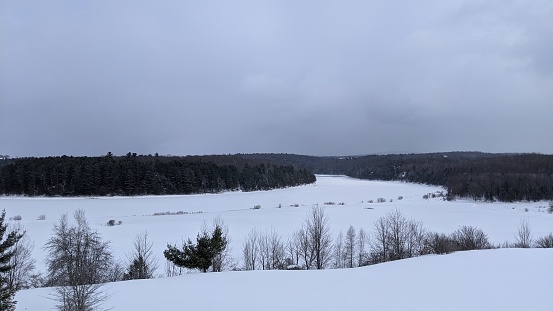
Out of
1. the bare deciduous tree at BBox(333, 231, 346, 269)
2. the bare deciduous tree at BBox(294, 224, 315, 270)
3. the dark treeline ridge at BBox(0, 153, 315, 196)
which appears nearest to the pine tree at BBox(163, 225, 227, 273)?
the bare deciduous tree at BBox(294, 224, 315, 270)

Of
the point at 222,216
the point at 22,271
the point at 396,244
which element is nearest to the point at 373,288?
the point at 396,244

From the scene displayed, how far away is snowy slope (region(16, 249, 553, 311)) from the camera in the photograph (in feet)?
37.9

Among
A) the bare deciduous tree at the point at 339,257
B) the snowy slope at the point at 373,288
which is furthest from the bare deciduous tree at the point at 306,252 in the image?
the snowy slope at the point at 373,288

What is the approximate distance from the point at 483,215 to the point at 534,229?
40.2 feet

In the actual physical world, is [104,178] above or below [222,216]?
above

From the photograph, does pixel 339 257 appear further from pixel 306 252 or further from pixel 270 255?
pixel 270 255

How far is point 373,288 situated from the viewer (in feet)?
43.4

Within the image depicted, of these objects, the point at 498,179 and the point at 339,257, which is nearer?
the point at 339,257

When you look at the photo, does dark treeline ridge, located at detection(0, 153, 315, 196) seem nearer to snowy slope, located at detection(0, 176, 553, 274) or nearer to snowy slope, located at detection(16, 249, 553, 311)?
snowy slope, located at detection(0, 176, 553, 274)

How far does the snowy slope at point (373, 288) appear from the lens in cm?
1156

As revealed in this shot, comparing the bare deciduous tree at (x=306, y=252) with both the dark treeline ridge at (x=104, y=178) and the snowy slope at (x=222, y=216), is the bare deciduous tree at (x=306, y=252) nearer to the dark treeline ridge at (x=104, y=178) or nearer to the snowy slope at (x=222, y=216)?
the snowy slope at (x=222, y=216)

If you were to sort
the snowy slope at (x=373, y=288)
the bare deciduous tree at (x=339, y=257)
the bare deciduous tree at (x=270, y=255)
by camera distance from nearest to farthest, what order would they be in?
the snowy slope at (x=373, y=288), the bare deciduous tree at (x=270, y=255), the bare deciduous tree at (x=339, y=257)

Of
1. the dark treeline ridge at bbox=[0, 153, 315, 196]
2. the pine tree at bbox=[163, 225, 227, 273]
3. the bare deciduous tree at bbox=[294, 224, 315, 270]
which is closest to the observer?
the pine tree at bbox=[163, 225, 227, 273]

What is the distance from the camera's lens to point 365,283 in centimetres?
1388
